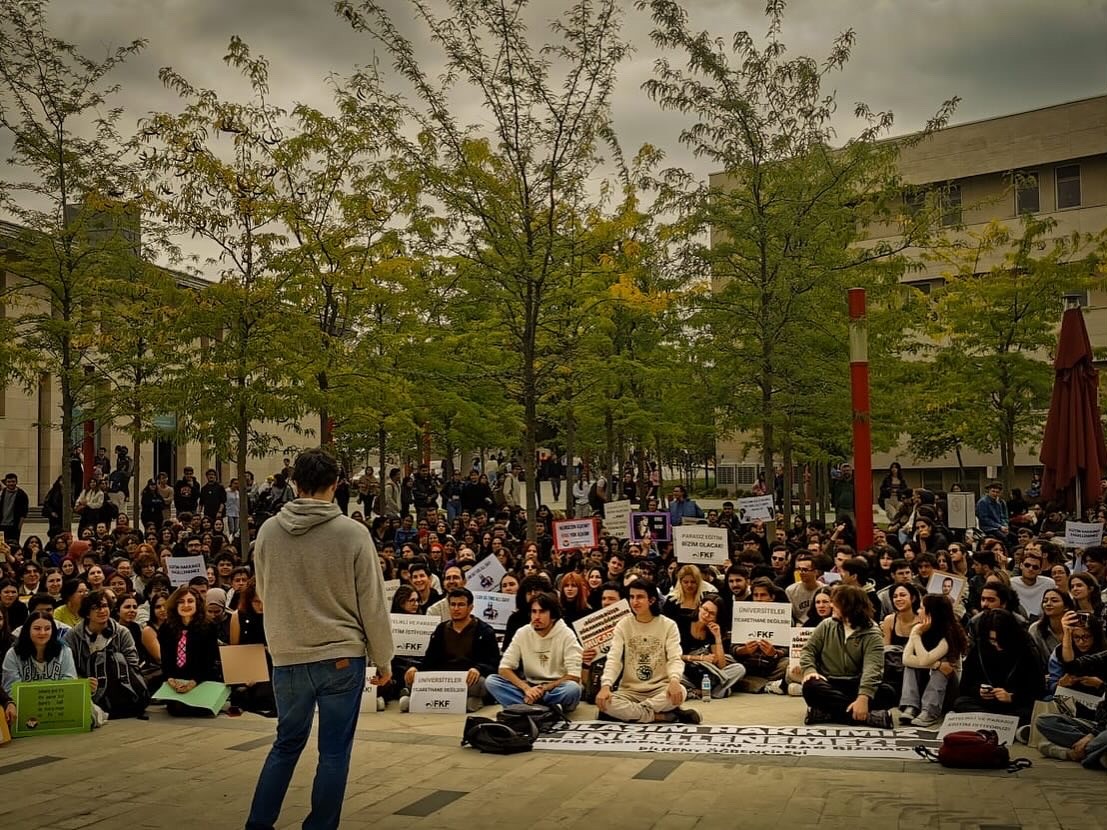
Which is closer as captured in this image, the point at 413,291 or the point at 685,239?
the point at 685,239

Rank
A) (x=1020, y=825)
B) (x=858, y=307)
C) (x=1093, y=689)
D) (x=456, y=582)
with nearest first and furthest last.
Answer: (x=1020, y=825) < (x=1093, y=689) < (x=456, y=582) < (x=858, y=307)

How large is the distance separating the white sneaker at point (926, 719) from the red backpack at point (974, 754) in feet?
5.93

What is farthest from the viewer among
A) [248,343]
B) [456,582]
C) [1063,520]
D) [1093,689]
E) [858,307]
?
[1063,520]

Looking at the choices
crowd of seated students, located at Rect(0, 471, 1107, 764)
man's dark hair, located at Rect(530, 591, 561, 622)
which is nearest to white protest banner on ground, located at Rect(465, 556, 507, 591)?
crowd of seated students, located at Rect(0, 471, 1107, 764)

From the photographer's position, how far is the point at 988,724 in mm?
8969

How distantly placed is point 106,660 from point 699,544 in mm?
7595

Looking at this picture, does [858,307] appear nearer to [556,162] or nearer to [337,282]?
[556,162]

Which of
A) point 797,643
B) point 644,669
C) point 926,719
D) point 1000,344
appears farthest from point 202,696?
point 1000,344

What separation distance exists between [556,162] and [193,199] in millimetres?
6075

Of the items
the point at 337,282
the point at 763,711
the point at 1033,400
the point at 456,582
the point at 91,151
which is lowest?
the point at 763,711

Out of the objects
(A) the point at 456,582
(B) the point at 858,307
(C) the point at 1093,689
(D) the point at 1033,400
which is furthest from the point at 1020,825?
(D) the point at 1033,400

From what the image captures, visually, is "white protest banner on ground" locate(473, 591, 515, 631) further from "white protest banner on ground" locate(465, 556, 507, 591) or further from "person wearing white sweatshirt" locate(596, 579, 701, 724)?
"person wearing white sweatshirt" locate(596, 579, 701, 724)

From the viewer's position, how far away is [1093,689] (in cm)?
921

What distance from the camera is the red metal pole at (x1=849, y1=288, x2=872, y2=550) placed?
1650 cm
